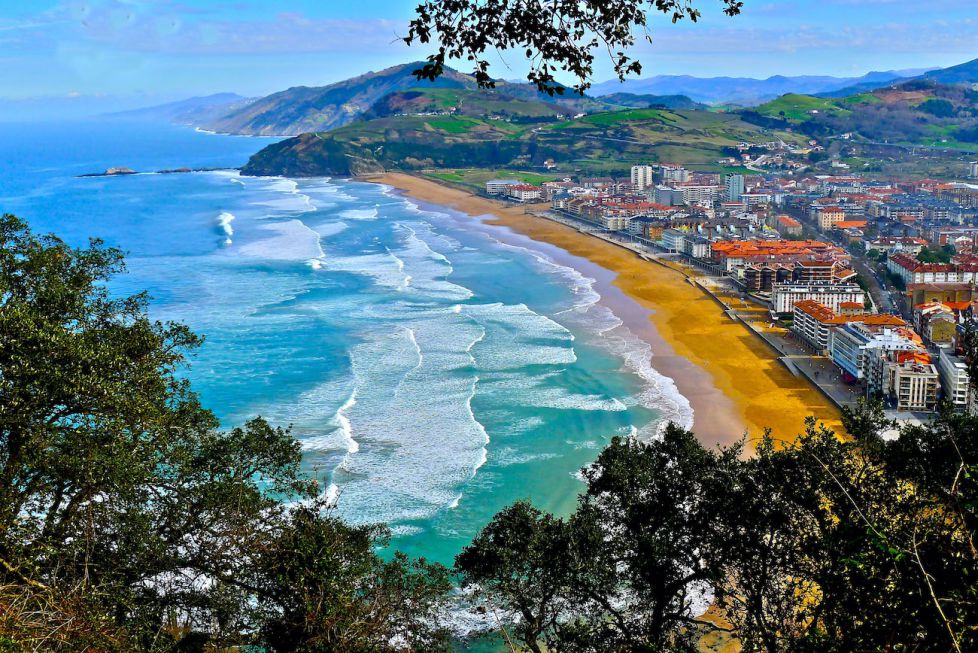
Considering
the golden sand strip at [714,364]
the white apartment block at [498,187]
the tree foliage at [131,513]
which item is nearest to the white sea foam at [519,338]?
the golden sand strip at [714,364]

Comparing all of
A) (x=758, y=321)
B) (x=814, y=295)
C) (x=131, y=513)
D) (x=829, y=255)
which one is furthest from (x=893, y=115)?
(x=131, y=513)

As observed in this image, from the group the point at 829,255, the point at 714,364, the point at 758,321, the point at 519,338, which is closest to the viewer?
the point at 714,364

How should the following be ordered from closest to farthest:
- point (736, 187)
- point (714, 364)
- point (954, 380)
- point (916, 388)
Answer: point (916, 388) → point (954, 380) → point (714, 364) → point (736, 187)

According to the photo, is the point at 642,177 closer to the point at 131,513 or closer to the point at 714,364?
the point at 714,364

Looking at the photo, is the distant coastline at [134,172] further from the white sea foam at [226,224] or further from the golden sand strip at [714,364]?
the golden sand strip at [714,364]

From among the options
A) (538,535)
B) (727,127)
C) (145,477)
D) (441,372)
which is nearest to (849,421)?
(538,535)

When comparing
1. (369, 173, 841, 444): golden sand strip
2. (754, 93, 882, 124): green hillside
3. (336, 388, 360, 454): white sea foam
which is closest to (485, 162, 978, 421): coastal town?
(369, 173, 841, 444): golden sand strip
